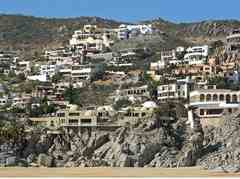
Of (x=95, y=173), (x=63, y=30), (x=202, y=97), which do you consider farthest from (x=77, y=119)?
(x=63, y=30)

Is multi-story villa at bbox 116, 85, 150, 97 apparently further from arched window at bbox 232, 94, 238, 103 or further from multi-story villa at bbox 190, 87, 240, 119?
arched window at bbox 232, 94, 238, 103

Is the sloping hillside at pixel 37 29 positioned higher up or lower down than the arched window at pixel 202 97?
higher up

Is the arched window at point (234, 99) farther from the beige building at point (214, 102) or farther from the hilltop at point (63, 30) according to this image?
the hilltop at point (63, 30)

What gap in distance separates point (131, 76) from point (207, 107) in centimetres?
2552

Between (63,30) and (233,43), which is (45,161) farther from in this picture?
(63,30)

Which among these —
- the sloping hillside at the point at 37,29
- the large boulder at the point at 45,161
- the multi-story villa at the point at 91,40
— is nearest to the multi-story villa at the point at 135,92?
the large boulder at the point at 45,161

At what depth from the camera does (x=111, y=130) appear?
193ft

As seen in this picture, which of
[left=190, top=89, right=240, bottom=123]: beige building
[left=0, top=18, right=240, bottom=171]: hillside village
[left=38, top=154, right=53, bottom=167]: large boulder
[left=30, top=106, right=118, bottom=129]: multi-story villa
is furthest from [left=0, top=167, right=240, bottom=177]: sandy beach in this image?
[left=190, top=89, right=240, bottom=123]: beige building

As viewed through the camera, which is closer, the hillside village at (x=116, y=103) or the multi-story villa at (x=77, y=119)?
the hillside village at (x=116, y=103)

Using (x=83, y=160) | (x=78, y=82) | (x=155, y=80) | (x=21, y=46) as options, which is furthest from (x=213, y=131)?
(x=21, y=46)

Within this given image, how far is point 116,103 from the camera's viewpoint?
245 ft

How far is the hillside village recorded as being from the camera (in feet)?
178

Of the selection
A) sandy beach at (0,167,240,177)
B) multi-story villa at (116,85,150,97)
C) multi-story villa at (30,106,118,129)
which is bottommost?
sandy beach at (0,167,240,177)

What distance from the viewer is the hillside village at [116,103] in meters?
54.3
